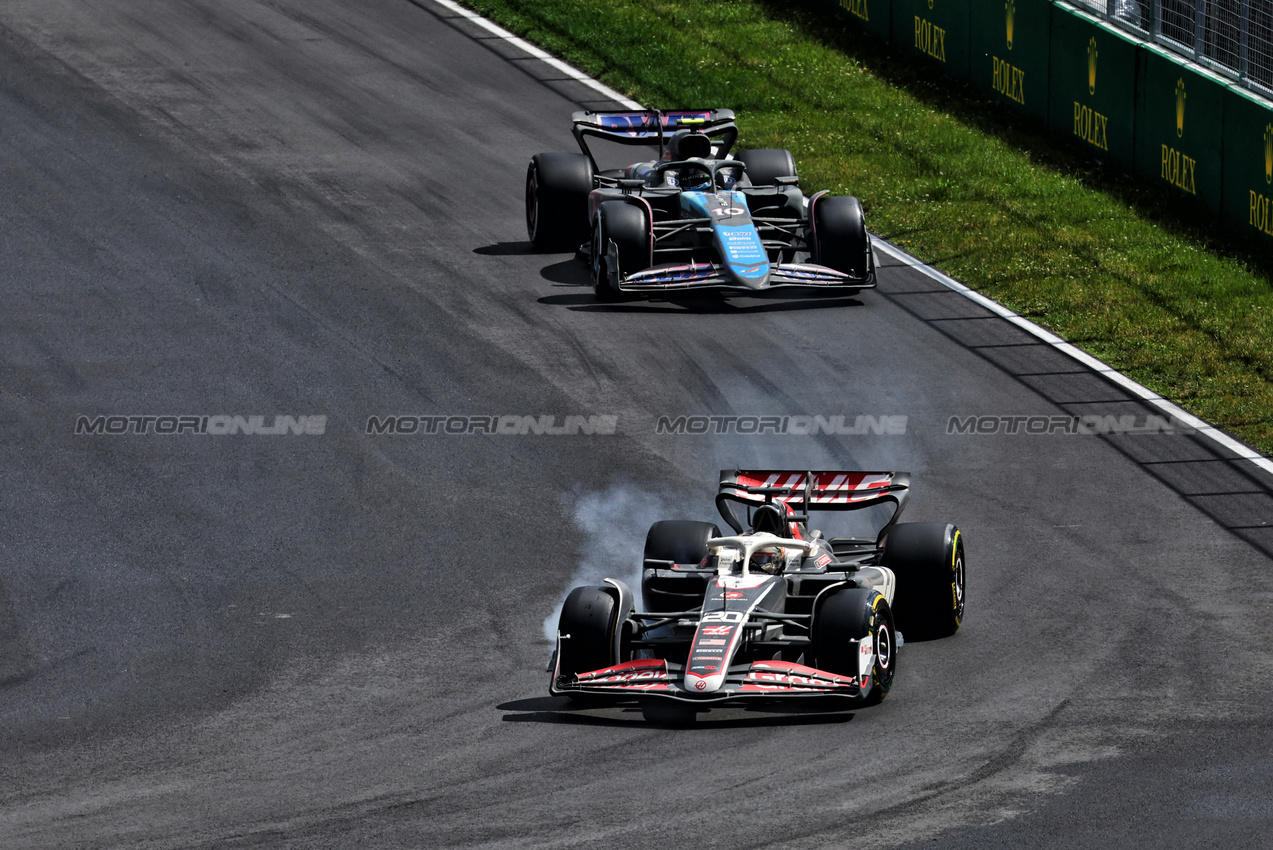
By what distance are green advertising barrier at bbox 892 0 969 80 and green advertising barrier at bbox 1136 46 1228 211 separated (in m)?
4.65

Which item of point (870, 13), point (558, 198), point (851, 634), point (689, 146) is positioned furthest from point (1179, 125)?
point (851, 634)

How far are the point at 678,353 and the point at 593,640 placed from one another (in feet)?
25.6

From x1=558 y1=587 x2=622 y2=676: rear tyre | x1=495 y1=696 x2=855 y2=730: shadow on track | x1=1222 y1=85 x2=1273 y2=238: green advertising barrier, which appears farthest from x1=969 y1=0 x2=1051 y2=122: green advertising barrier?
x1=495 y1=696 x2=855 y2=730: shadow on track

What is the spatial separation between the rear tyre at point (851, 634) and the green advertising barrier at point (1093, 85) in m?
14.6

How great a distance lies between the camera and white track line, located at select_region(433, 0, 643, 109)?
2822 centimetres

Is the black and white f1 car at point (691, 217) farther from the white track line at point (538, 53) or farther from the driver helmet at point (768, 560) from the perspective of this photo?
the driver helmet at point (768, 560)

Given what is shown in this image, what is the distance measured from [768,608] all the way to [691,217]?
9657mm

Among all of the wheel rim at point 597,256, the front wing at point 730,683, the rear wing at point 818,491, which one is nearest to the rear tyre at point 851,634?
the front wing at point 730,683

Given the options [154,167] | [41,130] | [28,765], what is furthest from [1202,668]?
[41,130]

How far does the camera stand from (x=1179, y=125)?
2362 centimetres

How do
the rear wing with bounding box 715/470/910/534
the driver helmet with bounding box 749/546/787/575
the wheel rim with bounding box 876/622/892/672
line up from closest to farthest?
the wheel rim with bounding box 876/622/892/672 < the driver helmet with bounding box 749/546/787/575 < the rear wing with bounding box 715/470/910/534

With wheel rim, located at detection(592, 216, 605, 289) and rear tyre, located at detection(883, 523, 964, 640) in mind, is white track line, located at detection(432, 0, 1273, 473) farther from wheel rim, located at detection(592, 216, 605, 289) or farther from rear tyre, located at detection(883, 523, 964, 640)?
rear tyre, located at detection(883, 523, 964, 640)

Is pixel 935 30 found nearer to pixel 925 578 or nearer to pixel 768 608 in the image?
pixel 925 578

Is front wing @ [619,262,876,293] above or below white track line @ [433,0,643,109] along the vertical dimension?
below
